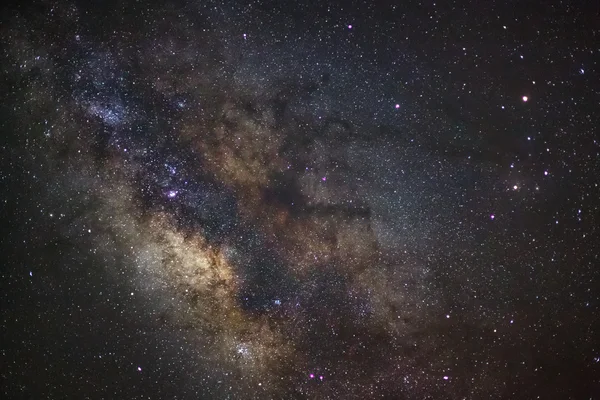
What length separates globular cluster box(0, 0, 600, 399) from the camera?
338cm

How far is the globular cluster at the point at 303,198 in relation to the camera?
3375mm

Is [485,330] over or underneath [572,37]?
underneath

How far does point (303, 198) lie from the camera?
3502 mm

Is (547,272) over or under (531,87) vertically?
under

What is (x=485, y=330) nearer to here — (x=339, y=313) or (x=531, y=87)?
A: (x=339, y=313)

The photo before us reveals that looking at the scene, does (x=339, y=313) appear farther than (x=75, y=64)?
Yes

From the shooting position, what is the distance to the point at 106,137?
3.43 metres

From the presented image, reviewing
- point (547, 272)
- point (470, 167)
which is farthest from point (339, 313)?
point (547, 272)

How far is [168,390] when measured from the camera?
3.65 m

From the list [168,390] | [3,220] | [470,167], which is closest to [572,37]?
[470,167]

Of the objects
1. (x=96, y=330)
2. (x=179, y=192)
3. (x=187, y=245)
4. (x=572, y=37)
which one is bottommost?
(x=96, y=330)

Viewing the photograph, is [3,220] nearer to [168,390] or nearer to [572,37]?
[168,390]

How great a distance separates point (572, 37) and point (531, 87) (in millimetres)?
625

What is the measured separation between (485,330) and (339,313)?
1.58 meters
